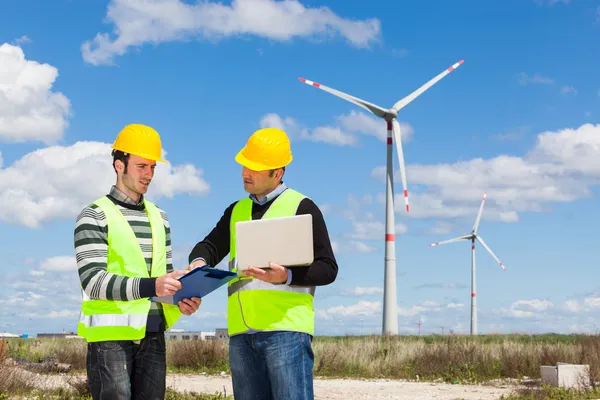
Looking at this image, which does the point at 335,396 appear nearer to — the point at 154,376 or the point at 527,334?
A: the point at 154,376

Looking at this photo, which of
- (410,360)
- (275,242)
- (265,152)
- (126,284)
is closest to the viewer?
(275,242)

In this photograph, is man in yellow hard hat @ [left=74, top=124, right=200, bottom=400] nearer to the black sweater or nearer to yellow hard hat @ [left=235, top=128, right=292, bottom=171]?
the black sweater

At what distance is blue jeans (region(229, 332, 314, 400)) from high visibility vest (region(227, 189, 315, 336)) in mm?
51

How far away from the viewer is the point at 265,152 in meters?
4.20

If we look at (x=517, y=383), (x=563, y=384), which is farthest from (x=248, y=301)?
(x=517, y=383)

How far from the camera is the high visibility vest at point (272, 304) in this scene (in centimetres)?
396

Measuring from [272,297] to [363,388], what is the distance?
43.3ft

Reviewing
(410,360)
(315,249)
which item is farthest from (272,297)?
(410,360)

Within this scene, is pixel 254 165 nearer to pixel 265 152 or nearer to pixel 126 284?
pixel 265 152

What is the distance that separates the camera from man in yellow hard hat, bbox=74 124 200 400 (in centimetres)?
394

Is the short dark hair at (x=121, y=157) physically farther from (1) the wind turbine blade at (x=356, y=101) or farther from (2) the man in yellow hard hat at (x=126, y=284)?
(1) the wind turbine blade at (x=356, y=101)

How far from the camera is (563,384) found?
54.3ft

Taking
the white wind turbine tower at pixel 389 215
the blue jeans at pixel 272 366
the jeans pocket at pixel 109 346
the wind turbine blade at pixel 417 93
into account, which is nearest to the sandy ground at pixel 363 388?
the jeans pocket at pixel 109 346

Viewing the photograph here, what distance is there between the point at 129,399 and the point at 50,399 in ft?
25.4
